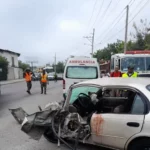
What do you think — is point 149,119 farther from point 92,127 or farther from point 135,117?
point 92,127

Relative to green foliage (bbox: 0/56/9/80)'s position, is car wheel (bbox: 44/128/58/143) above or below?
below

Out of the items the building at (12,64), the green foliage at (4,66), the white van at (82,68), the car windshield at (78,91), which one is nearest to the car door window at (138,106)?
the car windshield at (78,91)

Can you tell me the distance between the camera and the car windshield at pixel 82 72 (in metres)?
13.2

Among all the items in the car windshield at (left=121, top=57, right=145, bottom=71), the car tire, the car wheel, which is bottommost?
the car wheel

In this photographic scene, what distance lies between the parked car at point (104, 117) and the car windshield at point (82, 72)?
6621 millimetres

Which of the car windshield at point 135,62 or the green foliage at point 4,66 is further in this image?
the green foliage at point 4,66

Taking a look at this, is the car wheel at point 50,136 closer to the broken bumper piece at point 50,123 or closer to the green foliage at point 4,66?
the broken bumper piece at point 50,123

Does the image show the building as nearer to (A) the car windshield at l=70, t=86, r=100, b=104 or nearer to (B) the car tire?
(A) the car windshield at l=70, t=86, r=100, b=104

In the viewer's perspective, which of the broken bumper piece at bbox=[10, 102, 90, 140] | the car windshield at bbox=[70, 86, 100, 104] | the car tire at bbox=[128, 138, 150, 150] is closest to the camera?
the car tire at bbox=[128, 138, 150, 150]

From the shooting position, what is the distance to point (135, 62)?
16469 millimetres

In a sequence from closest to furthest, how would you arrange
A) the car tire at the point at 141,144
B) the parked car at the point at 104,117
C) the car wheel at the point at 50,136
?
the car tire at the point at 141,144, the parked car at the point at 104,117, the car wheel at the point at 50,136

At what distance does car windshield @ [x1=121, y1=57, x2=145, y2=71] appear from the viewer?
16.4m

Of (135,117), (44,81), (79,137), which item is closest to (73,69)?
(44,81)

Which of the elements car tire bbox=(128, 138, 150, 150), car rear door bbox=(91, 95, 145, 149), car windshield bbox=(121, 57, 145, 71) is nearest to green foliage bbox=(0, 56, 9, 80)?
car windshield bbox=(121, 57, 145, 71)
